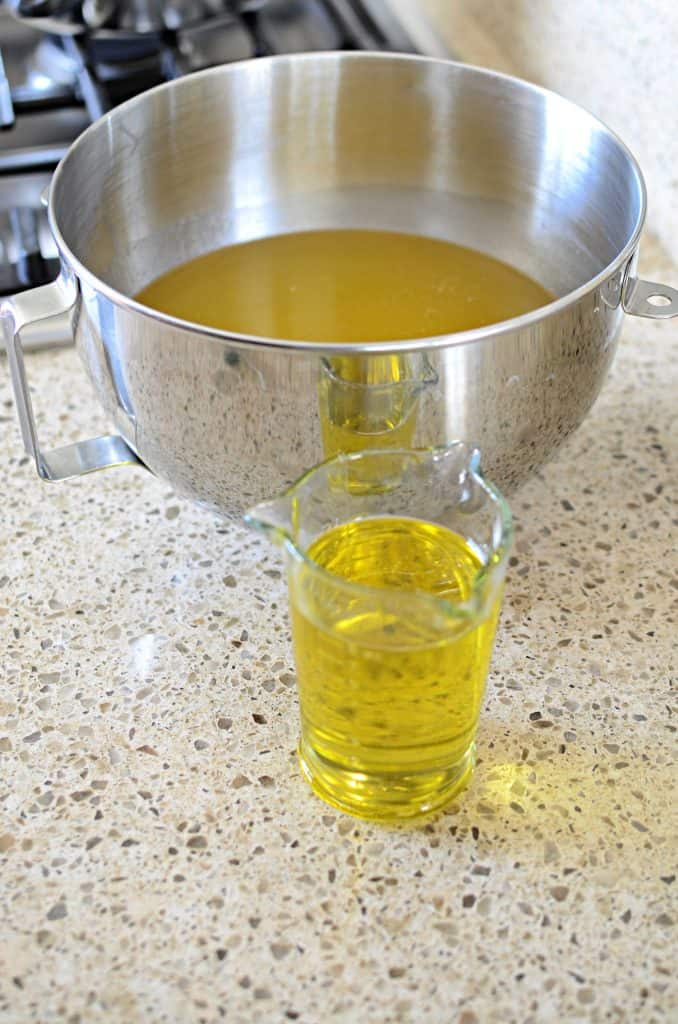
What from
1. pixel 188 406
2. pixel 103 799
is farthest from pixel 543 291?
pixel 103 799

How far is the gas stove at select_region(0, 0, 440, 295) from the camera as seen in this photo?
104 centimetres

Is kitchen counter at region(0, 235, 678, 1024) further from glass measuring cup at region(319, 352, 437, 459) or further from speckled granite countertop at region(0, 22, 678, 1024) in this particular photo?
glass measuring cup at region(319, 352, 437, 459)

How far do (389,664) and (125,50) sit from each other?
2.77ft

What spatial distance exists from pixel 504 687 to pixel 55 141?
679 millimetres

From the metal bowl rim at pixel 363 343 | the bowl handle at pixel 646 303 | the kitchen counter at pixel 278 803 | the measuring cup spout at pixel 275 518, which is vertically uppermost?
the metal bowl rim at pixel 363 343

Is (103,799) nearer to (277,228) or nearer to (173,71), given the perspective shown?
(277,228)

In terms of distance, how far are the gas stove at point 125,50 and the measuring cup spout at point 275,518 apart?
566 millimetres

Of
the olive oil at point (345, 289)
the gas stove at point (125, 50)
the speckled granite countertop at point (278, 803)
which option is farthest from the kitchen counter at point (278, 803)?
the gas stove at point (125, 50)

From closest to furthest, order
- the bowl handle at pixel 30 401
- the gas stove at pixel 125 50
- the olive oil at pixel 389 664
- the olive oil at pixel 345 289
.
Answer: the olive oil at pixel 389 664 < the bowl handle at pixel 30 401 < the olive oil at pixel 345 289 < the gas stove at pixel 125 50

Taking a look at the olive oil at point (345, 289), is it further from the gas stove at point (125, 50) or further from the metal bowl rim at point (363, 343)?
the gas stove at point (125, 50)

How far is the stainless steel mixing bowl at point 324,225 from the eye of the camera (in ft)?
1.83

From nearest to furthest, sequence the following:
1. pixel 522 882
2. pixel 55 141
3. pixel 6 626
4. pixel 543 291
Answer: pixel 522 882
pixel 6 626
pixel 543 291
pixel 55 141

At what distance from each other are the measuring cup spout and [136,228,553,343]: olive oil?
8.6 inches

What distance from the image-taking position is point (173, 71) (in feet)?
3.58
